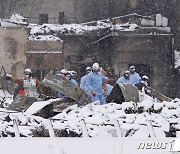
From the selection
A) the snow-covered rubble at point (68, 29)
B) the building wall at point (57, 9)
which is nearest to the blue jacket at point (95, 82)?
the snow-covered rubble at point (68, 29)

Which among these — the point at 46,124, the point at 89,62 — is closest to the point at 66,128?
the point at 46,124

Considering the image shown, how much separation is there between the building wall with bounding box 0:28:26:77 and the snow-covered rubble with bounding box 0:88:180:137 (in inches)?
525

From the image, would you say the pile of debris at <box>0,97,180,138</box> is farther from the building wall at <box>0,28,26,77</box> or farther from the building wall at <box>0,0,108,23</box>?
the building wall at <box>0,0,108,23</box>

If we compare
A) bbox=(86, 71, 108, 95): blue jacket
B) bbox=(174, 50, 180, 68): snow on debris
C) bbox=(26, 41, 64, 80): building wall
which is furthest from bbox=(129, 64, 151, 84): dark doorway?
bbox=(86, 71, 108, 95): blue jacket

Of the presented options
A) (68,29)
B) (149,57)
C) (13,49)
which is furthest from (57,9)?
(13,49)

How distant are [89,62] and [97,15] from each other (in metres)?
10.3

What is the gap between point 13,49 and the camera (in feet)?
75.4

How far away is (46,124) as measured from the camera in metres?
7.36

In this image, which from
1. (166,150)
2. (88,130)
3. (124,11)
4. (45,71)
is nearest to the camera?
(166,150)

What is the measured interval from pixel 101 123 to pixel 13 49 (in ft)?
51.9

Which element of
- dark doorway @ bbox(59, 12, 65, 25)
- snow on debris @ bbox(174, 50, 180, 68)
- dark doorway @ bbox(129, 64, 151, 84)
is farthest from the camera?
dark doorway @ bbox(59, 12, 65, 25)

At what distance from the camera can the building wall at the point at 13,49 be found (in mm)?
22688

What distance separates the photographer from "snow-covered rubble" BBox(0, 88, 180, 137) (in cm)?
723

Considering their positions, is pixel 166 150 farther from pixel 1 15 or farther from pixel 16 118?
pixel 1 15
